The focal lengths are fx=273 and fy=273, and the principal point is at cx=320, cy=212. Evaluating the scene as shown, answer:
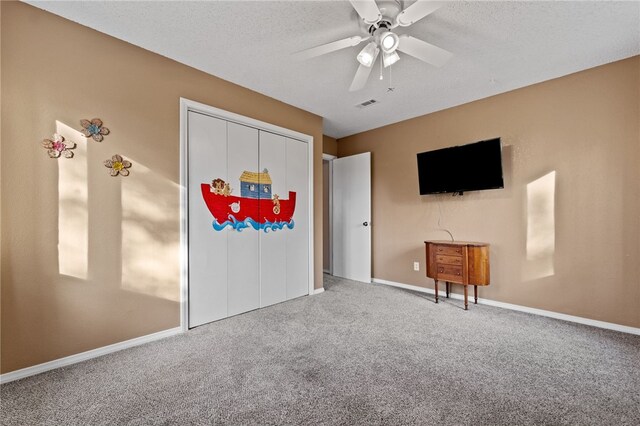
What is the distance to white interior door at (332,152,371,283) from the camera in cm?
458

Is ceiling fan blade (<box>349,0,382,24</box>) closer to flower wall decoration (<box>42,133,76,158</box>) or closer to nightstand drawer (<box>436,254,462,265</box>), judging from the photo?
flower wall decoration (<box>42,133,76,158</box>)

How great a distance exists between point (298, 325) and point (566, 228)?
2997mm

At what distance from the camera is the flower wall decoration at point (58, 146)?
200 centimetres

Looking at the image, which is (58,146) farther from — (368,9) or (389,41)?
(389,41)

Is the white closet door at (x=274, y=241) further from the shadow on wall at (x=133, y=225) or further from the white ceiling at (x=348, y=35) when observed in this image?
the shadow on wall at (x=133, y=225)

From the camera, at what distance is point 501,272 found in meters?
3.32

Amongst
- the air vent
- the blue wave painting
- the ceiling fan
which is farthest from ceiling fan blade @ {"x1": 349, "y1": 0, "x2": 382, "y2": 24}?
the blue wave painting

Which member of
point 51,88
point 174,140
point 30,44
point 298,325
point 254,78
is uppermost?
point 254,78

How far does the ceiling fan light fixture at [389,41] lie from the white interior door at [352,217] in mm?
2646

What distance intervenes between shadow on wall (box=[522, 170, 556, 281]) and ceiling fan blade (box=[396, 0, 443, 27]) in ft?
8.16

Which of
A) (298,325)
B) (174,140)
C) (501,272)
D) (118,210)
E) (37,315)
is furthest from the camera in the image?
(501,272)

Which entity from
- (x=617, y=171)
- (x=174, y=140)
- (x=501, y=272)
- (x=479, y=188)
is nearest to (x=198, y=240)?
(x=174, y=140)

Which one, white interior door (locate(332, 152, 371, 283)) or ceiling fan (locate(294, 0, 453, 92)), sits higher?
ceiling fan (locate(294, 0, 453, 92))

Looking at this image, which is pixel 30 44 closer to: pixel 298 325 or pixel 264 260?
pixel 264 260
